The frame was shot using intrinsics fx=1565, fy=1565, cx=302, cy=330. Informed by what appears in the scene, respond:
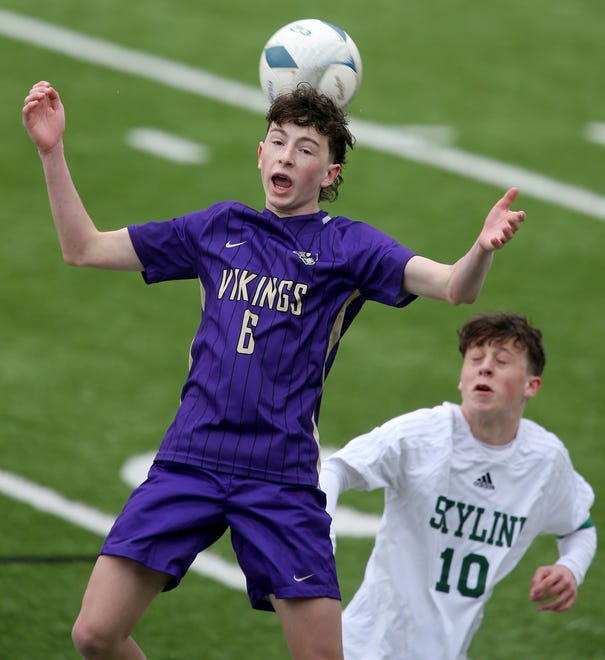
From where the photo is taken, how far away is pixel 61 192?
4.75 metres

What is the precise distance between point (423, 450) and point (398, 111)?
6.60m

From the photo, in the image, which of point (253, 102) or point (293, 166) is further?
point (253, 102)

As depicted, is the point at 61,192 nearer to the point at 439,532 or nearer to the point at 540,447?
the point at 439,532

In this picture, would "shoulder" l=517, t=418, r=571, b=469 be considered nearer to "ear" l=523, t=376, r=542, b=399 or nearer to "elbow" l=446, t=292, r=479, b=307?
"ear" l=523, t=376, r=542, b=399

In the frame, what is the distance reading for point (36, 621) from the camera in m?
6.16

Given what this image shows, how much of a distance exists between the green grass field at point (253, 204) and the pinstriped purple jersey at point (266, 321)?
1.74 meters

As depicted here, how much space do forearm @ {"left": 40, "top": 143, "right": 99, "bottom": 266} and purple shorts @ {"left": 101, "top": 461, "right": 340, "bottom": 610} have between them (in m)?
0.76

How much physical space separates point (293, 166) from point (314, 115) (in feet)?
0.64

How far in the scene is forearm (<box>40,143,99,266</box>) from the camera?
186 inches

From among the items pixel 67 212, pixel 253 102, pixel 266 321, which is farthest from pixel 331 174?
pixel 253 102

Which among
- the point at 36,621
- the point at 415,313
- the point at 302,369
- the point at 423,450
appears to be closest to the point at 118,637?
the point at 302,369

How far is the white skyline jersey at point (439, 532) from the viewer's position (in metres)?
A: 5.36

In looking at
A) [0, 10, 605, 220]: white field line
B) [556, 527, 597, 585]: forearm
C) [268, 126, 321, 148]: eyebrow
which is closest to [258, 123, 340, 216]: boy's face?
[268, 126, 321, 148]: eyebrow

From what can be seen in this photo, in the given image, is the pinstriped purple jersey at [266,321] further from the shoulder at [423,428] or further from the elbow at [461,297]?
the shoulder at [423,428]
